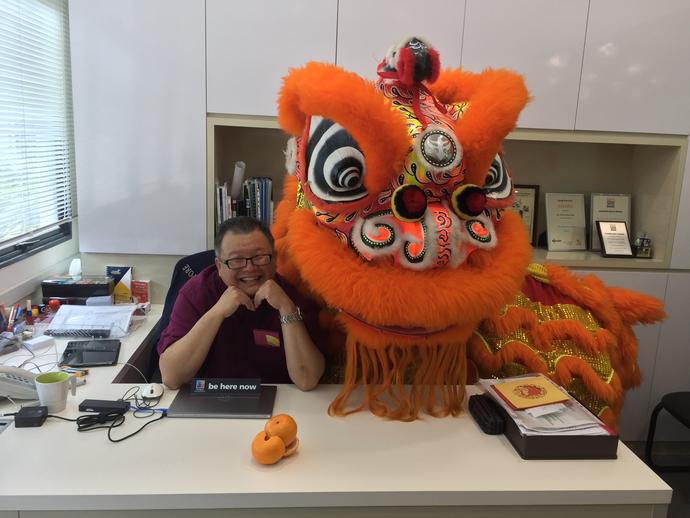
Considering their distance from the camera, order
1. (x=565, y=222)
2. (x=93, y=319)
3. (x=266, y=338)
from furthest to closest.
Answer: (x=565, y=222)
(x=93, y=319)
(x=266, y=338)

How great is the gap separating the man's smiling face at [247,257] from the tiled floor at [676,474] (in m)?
1.91

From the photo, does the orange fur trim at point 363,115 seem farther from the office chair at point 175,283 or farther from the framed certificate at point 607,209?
the framed certificate at point 607,209

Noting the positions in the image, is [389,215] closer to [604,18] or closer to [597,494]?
[597,494]

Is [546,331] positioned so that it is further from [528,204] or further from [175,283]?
[528,204]

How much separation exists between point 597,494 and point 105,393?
1.21 meters

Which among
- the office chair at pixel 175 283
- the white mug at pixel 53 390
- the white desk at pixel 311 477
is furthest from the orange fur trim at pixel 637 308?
the white mug at pixel 53 390

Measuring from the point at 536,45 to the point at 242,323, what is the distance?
170cm

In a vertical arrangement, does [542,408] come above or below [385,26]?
below

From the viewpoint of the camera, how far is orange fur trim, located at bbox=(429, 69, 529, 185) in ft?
3.81

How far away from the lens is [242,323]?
1594 millimetres

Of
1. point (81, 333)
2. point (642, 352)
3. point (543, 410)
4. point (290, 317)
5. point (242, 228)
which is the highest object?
point (242, 228)

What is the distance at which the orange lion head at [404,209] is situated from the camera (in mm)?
1099

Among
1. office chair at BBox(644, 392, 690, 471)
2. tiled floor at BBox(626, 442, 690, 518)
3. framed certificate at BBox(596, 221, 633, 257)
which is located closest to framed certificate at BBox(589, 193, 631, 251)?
framed certificate at BBox(596, 221, 633, 257)

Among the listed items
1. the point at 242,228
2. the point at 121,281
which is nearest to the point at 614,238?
the point at 242,228
